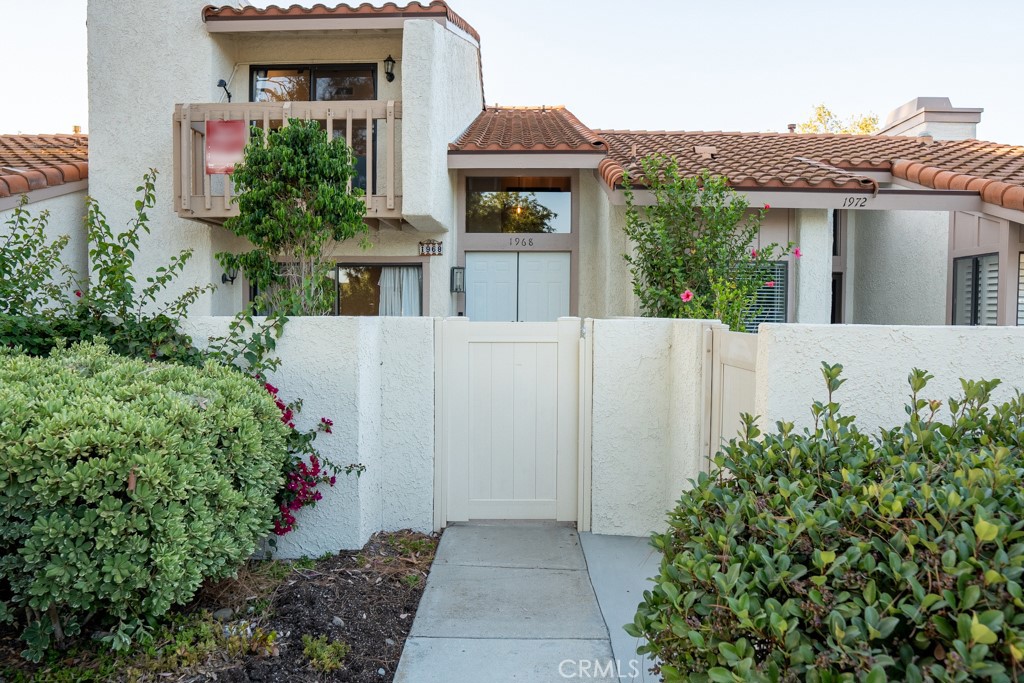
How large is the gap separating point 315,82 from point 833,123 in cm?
2733

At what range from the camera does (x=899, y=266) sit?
10.1m

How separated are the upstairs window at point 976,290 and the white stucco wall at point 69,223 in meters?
11.4

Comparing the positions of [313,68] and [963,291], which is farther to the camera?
[313,68]

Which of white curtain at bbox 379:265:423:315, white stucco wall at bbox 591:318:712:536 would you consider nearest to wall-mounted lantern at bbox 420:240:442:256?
white curtain at bbox 379:265:423:315

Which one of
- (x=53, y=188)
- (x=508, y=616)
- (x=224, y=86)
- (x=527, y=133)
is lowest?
(x=508, y=616)

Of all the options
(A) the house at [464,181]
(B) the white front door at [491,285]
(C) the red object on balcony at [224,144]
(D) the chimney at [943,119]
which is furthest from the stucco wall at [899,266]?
(C) the red object on balcony at [224,144]

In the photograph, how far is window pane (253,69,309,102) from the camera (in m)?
10.4

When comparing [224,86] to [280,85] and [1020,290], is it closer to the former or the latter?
[280,85]

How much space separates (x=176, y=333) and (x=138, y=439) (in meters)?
2.06

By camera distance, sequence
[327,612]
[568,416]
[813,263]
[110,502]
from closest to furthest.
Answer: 1. [110,502]
2. [327,612]
3. [568,416]
4. [813,263]

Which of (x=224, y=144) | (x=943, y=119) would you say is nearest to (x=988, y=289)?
(x=943, y=119)

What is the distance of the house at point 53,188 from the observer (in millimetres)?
7723

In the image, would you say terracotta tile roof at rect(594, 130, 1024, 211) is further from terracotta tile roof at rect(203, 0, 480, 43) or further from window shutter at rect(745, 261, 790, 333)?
terracotta tile roof at rect(203, 0, 480, 43)

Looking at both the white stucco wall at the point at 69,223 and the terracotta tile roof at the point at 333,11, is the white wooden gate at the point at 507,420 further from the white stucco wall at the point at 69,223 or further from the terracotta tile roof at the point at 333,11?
the white stucco wall at the point at 69,223
